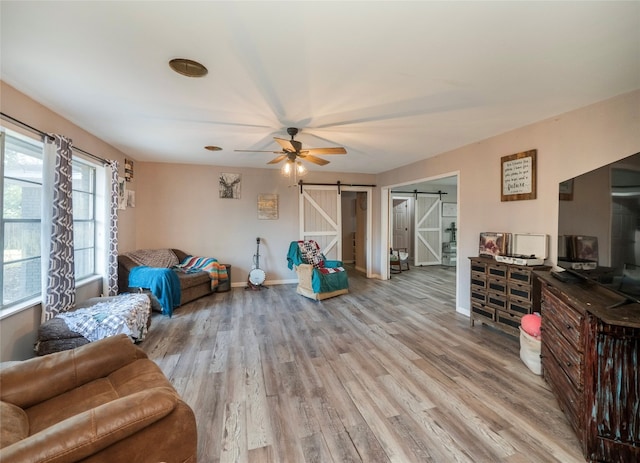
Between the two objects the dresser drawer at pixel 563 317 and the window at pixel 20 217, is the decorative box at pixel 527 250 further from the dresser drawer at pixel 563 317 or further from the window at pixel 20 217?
the window at pixel 20 217

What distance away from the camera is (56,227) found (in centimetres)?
256

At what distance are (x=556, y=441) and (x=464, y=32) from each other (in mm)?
2510

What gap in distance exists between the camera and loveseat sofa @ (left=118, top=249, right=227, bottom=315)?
13.3 feet

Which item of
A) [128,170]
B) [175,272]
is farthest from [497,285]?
[128,170]

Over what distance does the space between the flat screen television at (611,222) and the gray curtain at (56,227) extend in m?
4.45

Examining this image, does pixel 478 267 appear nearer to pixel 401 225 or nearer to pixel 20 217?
pixel 20 217

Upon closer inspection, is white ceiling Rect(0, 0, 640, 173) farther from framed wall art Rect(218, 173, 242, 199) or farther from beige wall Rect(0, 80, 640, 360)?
framed wall art Rect(218, 173, 242, 199)

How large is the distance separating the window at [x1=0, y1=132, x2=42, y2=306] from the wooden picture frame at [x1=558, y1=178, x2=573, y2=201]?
15.6 feet

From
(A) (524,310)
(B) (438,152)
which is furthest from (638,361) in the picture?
(B) (438,152)

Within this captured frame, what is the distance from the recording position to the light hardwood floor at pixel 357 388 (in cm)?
162

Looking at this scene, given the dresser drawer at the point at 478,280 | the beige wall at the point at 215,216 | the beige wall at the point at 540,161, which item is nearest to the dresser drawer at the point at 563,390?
the dresser drawer at the point at 478,280

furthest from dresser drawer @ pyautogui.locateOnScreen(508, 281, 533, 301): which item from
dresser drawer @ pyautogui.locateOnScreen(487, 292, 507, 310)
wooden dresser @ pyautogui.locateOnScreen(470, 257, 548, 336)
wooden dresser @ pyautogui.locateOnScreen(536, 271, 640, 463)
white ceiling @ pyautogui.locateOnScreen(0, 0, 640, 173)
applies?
white ceiling @ pyautogui.locateOnScreen(0, 0, 640, 173)

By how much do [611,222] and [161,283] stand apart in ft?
15.5

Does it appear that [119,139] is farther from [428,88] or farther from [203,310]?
[428,88]
